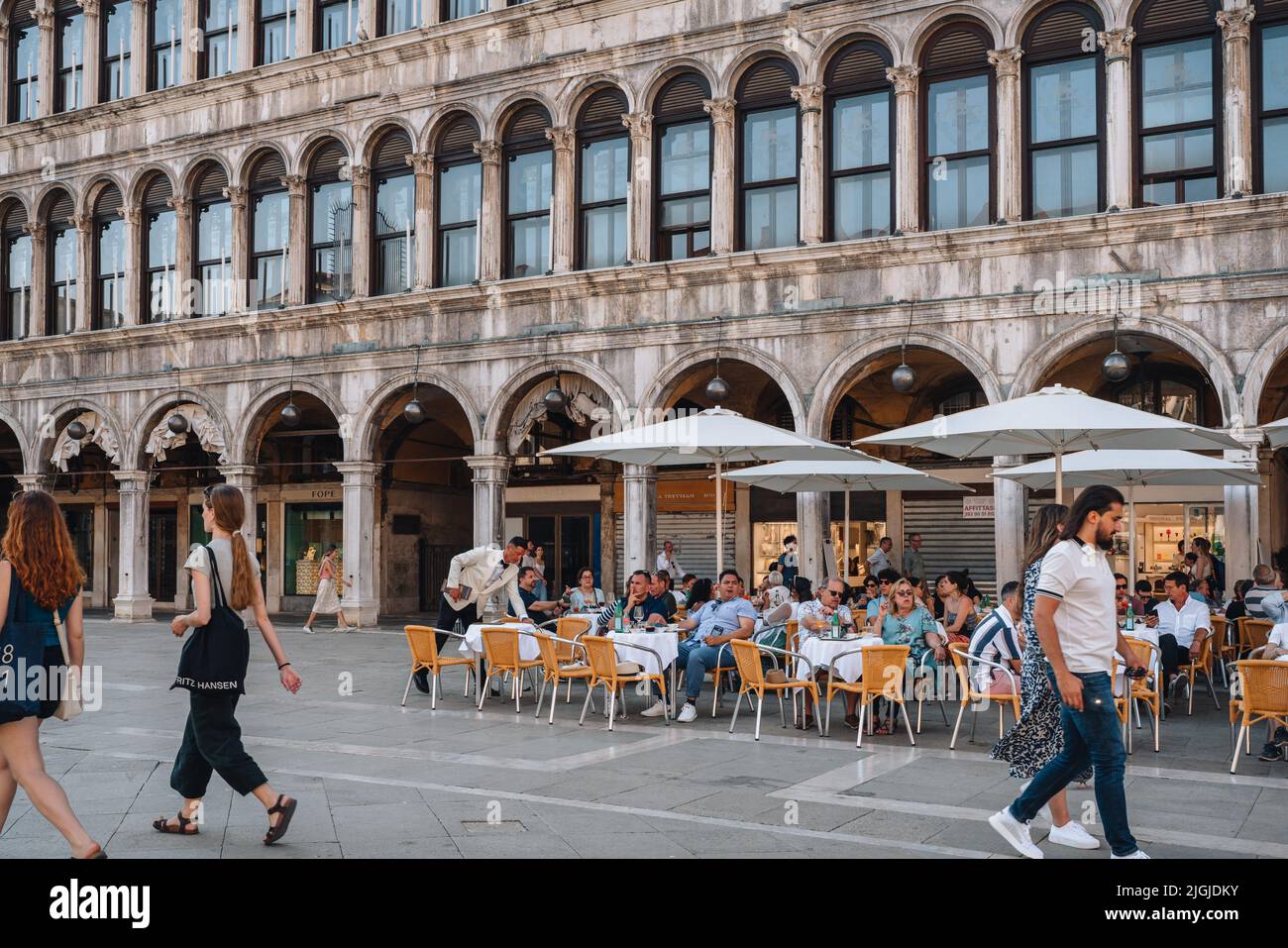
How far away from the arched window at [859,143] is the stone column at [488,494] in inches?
265

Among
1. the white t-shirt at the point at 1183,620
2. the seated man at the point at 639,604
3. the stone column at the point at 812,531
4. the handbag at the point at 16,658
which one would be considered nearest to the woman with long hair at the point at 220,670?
the handbag at the point at 16,658

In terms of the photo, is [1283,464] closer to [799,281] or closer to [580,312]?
[799,281]

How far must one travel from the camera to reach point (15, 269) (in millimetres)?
28031

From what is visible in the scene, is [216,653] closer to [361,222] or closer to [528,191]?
[528,191]

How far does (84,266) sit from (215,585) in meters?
22.6

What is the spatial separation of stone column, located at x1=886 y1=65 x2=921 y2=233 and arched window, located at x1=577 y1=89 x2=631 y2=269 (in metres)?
4.57

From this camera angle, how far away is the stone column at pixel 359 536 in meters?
23.0

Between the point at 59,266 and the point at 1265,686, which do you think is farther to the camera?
the point at 59,266

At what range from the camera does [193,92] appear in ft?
82.8

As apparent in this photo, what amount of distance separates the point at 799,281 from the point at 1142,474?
5.93 meters

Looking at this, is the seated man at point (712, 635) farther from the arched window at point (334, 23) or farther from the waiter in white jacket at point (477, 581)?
the arched window at point (334, 23)

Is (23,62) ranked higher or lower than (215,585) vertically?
higher

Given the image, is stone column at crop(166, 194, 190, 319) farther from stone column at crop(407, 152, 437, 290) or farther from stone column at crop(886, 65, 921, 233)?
stone column at crop(886, 65, 921, 233)

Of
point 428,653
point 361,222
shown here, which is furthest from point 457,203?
point 428,653
